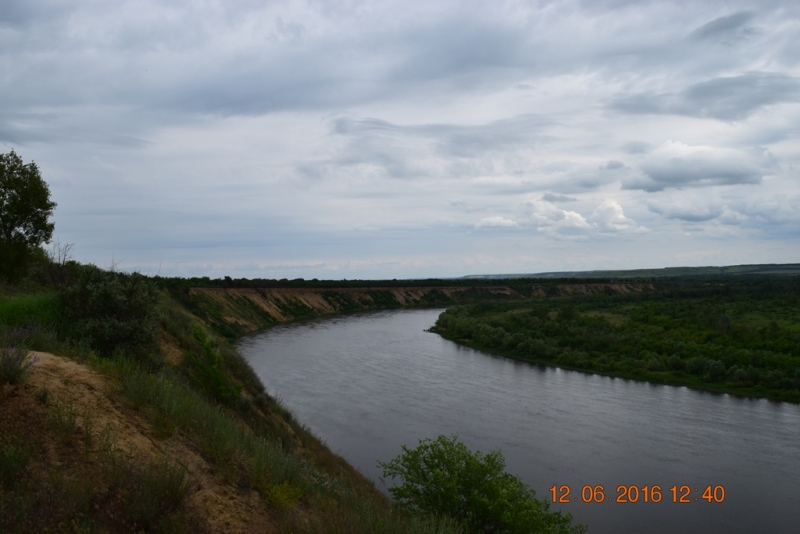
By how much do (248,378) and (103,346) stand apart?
689 centimetres

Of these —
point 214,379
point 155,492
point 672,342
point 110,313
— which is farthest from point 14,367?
point 672,342

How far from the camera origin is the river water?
17641mm

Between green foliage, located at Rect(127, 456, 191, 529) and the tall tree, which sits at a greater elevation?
the tall tree

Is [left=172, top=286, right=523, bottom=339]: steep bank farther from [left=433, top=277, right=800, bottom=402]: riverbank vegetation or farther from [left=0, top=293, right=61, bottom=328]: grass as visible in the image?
[left=0, top=293, right=61, bottom=328]: grass

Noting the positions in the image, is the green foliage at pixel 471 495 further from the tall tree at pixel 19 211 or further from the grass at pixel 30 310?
the tall tree at pixel 19 211

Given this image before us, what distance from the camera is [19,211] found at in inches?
813

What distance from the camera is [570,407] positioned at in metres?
29.2

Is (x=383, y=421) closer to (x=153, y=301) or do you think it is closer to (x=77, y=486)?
(x=153, y=301)

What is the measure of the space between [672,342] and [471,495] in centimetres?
3586

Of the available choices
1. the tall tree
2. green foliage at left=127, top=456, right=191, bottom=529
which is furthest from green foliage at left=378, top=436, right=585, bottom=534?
the tall tree

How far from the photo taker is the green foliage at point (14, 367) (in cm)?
720
